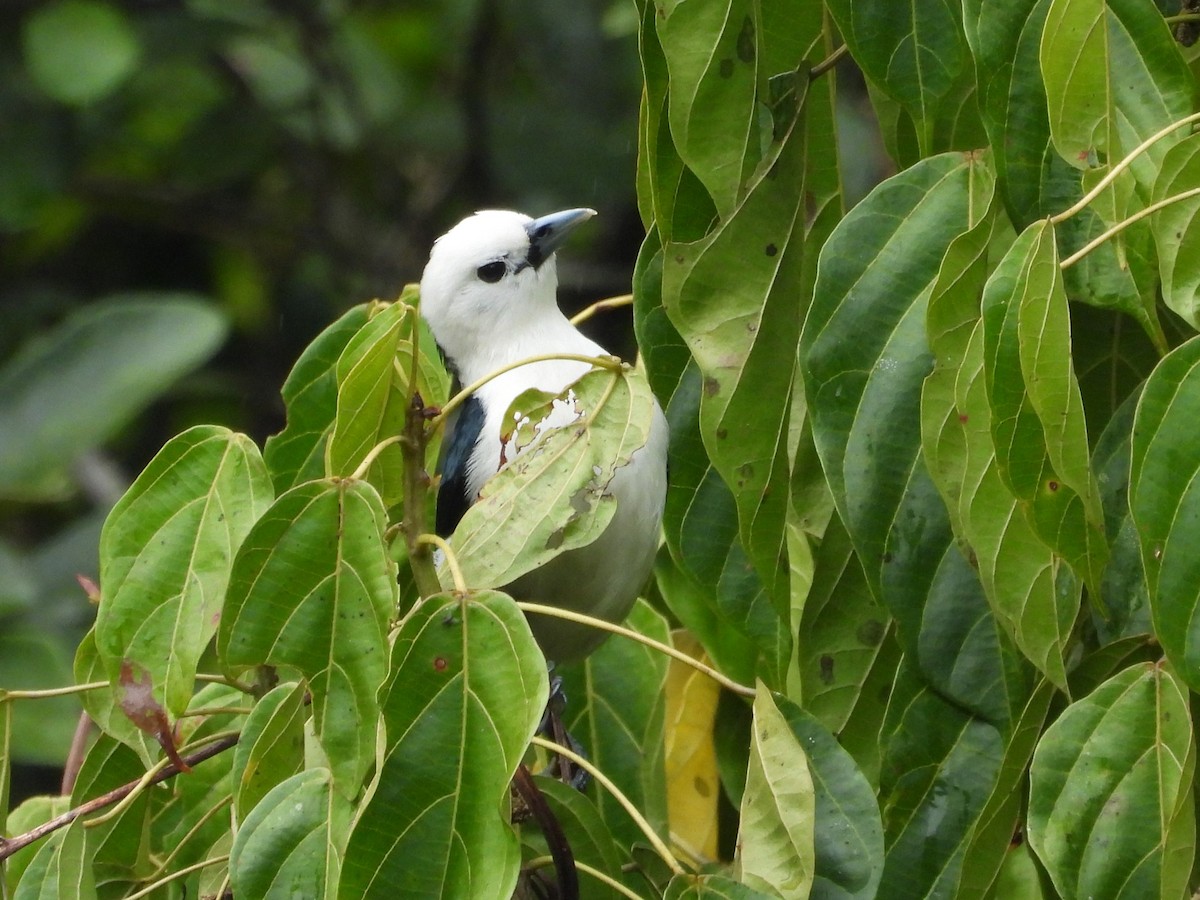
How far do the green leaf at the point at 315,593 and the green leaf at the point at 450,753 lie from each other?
7 cm

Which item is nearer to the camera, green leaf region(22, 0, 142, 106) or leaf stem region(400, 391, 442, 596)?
leaf stem region(400, 391, 442, 596)

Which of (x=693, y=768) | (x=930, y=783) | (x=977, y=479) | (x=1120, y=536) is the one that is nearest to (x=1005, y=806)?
(x=930, y=783)

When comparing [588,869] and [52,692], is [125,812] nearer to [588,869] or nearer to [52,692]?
[52,692]

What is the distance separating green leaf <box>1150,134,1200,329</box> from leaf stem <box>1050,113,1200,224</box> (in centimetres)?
2

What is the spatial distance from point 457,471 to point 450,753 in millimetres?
1280

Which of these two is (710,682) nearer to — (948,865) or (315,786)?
(948,865)

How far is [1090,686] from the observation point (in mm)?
1920

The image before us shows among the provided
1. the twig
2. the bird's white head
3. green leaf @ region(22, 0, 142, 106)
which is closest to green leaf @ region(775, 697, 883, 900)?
the twig

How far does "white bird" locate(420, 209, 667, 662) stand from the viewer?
260cm

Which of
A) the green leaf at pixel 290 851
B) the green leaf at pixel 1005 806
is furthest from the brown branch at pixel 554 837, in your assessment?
the green leaf at pixel 1005 806

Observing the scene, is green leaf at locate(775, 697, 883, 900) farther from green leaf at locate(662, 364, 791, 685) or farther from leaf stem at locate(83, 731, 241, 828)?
leaf stem at locate(83, 731, 241, 828)

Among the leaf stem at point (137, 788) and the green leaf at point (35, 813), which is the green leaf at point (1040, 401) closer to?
the leaf stem at point (137, 788)

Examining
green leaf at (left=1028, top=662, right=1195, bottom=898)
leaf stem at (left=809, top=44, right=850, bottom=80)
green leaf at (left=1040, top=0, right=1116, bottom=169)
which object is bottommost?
green leaf at (left=1028, top=662, right=1195, bottom=898)

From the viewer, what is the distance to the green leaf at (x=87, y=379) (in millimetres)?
5234
